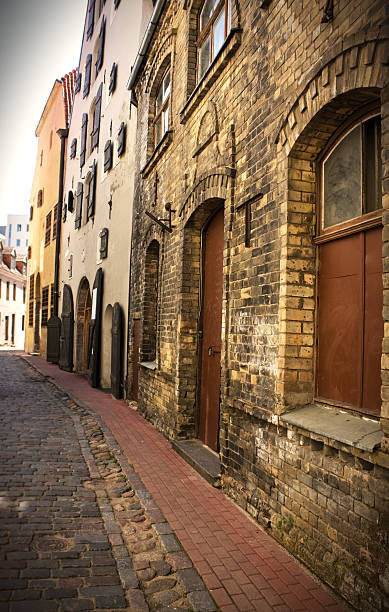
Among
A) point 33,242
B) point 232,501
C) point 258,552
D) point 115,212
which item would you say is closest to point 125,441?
point 232,501

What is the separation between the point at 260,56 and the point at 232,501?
4445mm

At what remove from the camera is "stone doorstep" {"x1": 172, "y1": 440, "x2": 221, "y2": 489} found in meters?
5.23

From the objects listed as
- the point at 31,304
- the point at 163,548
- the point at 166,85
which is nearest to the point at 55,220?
the point at 31,304

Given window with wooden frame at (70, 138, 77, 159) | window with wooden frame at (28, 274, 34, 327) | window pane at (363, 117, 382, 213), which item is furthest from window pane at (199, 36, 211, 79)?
window with wooden frame at (28, 274, 34, 327)

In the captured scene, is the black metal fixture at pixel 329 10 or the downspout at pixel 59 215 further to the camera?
the downspout at pixel 59 215

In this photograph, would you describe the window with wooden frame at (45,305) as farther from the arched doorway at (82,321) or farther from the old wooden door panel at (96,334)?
the old wooden door panel at (96,334)

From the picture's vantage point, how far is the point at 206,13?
7094mm

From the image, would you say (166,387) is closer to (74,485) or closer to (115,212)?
(74,485)

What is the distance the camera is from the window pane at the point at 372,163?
3.30m

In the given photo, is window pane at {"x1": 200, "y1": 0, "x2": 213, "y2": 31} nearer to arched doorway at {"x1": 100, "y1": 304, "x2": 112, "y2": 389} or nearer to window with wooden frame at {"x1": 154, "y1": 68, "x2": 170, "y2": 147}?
window with wooden frame at {"x1": 154, "y1": 68, "x2": 170, "y2": 147}

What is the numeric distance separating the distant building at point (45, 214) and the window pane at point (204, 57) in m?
16.5

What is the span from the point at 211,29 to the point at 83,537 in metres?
6.62

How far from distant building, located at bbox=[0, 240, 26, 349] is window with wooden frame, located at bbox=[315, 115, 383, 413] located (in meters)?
40.1

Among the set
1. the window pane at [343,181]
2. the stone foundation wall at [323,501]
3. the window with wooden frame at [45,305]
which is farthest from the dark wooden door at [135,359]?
the window with wooden frame at [45,305]
